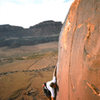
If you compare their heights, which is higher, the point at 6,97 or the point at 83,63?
the point at 83,63

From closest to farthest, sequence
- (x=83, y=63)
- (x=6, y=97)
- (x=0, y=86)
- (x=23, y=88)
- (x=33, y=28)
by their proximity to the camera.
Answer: (x=83, y=63) < (x=6, y=97) < (x=23, y=88) < (x=0, y=86) < (x=33, y=28)

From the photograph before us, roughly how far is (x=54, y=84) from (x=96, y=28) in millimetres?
1592

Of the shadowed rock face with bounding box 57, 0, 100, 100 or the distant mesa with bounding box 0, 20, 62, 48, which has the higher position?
the distant mesa with bounding box 0, 20, 62, 48

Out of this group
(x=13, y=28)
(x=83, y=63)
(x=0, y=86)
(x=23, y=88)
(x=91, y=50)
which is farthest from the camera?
(x=13, y=28)

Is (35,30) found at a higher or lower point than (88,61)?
higher

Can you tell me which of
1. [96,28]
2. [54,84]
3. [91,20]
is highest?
[91,20]

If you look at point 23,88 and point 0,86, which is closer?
point 23,88

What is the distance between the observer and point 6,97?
4.32m

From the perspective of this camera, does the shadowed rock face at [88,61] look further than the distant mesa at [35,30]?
No

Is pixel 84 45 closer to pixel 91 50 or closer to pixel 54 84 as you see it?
pixel 91 50

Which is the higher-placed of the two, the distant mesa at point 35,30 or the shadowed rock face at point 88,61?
the distant mesa at point 35,30

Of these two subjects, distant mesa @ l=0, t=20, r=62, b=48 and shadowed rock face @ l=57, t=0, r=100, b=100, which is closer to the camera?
shadowed rock face @ l=57, t=0, r=100, b=100

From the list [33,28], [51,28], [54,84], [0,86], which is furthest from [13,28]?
[54,84]

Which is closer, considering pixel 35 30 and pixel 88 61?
pixel 88 61
